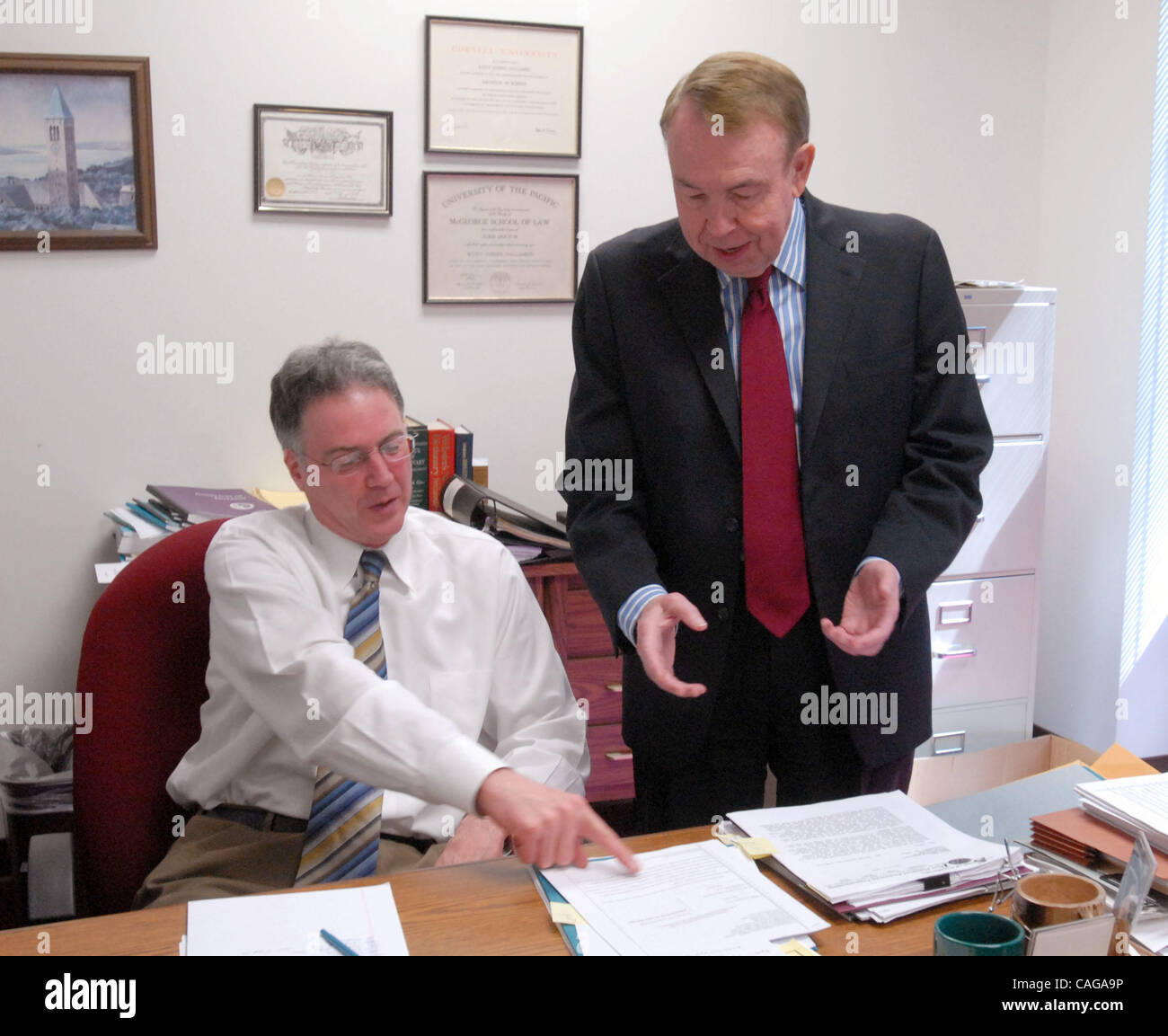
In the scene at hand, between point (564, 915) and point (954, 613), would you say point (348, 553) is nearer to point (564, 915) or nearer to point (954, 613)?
point (564, 915)

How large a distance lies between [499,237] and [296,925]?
2.36 m

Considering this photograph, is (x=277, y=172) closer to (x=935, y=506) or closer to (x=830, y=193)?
(x=830, y=193)

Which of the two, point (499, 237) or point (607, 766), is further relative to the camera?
point (499, 237)

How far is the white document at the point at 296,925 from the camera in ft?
3.63

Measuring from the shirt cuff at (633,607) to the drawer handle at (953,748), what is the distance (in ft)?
6.71

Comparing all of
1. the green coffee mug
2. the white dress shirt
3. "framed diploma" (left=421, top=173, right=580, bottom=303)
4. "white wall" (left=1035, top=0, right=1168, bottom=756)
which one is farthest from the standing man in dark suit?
"white wall" (left=1035, top=0, right=1168, bottom=756)

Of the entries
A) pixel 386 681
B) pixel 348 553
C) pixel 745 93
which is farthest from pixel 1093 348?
pixel 386 681

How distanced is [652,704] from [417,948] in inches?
24.4

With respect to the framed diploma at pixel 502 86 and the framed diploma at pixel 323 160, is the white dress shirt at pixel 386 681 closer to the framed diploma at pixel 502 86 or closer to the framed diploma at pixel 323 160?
the framed diploma at pixel 323 160

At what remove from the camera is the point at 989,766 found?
2170 mm

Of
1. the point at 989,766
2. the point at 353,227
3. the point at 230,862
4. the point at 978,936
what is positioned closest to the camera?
the point at 978,936

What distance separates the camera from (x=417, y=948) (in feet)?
3.72

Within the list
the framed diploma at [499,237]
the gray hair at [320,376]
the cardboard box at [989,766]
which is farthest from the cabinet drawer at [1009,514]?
the gray hair at [320,376]
